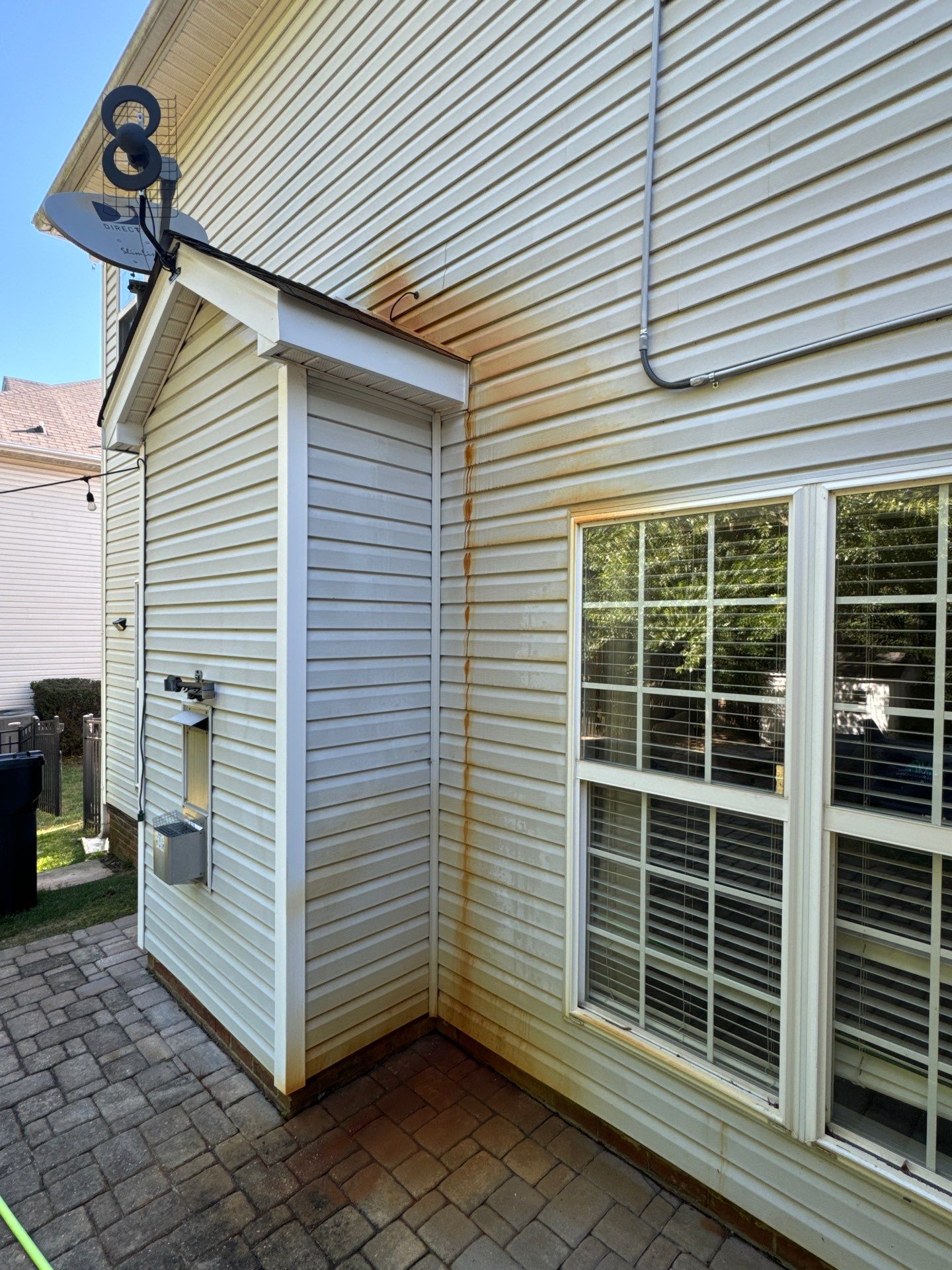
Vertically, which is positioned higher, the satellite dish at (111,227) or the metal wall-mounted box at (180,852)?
the satellite dish at (111,227)

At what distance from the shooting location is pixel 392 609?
10.2 ft

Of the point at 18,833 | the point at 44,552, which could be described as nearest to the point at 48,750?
the point at 18,833

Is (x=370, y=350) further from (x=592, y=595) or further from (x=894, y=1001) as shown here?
(x=894, y=1001)

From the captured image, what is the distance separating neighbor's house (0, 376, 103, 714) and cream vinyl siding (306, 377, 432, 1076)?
33.6 feet

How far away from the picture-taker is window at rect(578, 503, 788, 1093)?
2.12 metres

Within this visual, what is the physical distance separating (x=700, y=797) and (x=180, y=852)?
2.65 m

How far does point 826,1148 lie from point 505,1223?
1.15m

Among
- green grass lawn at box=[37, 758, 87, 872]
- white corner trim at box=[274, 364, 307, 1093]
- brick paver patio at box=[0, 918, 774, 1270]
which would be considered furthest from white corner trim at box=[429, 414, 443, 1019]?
green grass lawn at box=[37, 758, 87, 872]

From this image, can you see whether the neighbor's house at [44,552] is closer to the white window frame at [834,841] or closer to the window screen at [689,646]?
the window screen at [689,646]

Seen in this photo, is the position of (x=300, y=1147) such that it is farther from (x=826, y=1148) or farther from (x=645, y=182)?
(x=645, y=182)

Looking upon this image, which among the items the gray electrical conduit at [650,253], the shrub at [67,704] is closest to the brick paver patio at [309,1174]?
the gray electrical conduit at [650,253]

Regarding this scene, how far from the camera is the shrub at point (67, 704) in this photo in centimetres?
1112

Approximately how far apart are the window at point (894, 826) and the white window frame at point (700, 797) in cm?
12

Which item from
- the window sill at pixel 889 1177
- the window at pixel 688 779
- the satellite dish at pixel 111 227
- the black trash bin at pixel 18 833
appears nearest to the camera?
the window sill at pixel 889 1177
